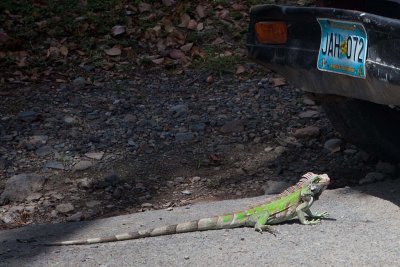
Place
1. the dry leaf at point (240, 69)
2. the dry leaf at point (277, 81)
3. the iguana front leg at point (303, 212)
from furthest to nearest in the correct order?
the dry leaf at point (240, 69) < the dry leaf at point (277, 81) < the iguana front leg at point (303, 212)

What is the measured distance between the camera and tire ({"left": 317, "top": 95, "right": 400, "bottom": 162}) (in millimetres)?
5508

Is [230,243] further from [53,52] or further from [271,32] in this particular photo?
[53,52]

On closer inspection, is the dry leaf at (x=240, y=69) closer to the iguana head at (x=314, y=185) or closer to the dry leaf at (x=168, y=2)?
the dry leaf at (x=168, y=2)

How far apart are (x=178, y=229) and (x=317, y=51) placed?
1.37m

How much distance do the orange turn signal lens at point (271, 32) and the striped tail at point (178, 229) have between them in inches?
49.2

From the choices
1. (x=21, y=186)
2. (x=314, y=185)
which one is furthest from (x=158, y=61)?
(x=314, y=185)

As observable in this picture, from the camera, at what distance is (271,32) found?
5320 millimetres

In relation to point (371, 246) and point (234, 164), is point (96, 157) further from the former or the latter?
point (371, 246)

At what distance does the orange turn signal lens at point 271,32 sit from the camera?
527 cm

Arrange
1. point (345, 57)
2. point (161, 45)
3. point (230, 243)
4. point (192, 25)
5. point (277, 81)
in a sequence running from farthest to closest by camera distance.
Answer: point (192, 25), point (161, 45), point (277, 81), point (345, 57), point (230, 243)

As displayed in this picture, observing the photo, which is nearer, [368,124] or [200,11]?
[368,124]

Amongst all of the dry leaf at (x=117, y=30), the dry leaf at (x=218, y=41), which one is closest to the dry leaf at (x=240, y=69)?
the dry leaf at (x=218, y=41)

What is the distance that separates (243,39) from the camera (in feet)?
27.8

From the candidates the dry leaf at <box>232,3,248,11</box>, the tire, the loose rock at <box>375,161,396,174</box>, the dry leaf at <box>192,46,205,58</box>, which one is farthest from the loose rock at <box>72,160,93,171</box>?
the dry leaf at <box>232,3,248,11</box>
